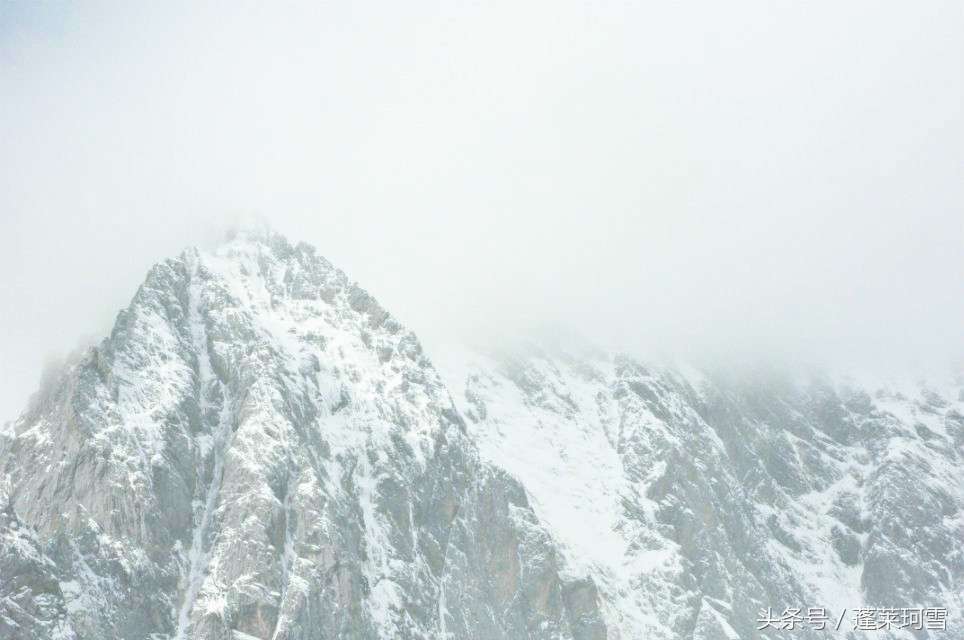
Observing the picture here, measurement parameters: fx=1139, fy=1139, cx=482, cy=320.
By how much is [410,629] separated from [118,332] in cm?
6490

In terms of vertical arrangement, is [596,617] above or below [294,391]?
below

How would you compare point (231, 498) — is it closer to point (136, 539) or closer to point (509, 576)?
point (136, 539)

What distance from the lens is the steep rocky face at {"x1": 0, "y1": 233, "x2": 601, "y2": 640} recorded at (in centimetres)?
15100

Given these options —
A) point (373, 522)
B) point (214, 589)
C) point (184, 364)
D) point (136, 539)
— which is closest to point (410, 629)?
point (373, 522)

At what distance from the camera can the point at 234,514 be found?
165 meters

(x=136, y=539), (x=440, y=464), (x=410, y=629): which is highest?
(x=440, y=464)

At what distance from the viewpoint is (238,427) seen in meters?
178

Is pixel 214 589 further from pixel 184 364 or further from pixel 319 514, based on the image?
pixel 184 364

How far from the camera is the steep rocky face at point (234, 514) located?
151 m

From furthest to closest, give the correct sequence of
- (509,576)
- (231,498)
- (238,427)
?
(509,576) < (238,427) < (231,498)

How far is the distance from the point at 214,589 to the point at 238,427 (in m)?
30.2

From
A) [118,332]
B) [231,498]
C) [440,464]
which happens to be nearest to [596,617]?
[440,464]

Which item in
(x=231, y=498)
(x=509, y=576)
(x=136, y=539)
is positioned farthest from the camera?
(x=509, y=576)

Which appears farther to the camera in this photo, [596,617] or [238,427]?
[596,617]
